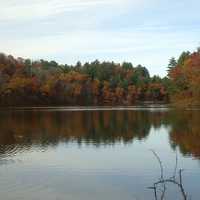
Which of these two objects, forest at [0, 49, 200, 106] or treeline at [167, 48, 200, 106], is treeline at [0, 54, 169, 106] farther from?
treeline at [167, 48, 200, 106]

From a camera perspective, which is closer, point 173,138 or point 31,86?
point 173,138

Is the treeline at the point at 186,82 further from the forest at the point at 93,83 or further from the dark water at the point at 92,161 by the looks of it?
the dark water at the point at 92,161

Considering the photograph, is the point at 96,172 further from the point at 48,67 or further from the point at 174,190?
the point at 48,67

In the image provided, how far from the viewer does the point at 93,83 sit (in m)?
150

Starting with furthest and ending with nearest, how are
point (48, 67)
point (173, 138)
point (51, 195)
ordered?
point (48, 67)
point (173, 138)
point (51, 195)

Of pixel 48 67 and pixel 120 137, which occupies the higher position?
pixel 48 67

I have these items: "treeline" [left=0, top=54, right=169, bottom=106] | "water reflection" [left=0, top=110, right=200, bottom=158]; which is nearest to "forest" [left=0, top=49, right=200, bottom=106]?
"treeline" [left=0, top=54, right=169, bottom=106]

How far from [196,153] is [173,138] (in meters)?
10.1

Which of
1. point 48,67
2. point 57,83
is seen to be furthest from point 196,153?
point 48,67

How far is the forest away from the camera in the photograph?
114188 mm

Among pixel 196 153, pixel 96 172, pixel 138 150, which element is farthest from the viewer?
pixel 138 150

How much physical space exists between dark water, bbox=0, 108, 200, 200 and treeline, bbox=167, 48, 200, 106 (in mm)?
52308

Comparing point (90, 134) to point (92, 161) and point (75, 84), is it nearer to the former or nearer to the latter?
point (92, 161)

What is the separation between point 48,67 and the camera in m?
150
